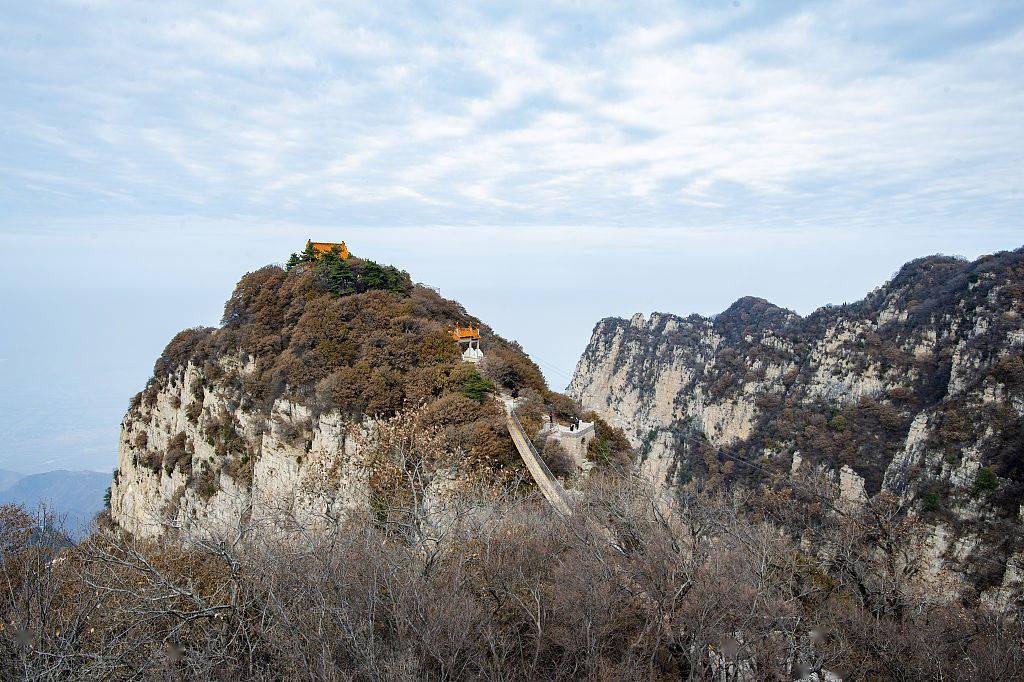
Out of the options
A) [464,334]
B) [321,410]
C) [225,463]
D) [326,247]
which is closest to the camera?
[321,410]

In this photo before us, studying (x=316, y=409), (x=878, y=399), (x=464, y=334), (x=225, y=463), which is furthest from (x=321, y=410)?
(x=878, y=399)

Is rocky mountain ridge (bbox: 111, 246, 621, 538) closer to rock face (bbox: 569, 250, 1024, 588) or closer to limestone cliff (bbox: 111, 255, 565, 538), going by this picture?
limestone cliff (bbox: 111, 255, 565, 538)

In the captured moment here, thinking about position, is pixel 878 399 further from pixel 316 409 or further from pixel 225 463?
pixel 225 463

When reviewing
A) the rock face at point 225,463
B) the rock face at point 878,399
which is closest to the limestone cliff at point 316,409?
the rock face at point 225,463

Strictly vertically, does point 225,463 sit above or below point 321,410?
below

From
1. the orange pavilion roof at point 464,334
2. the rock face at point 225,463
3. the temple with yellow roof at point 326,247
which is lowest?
the rock face at point 225,463

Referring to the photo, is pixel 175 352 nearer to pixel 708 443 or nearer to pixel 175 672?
pixel 175 672

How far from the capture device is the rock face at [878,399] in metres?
28.9

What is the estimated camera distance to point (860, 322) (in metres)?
51.0

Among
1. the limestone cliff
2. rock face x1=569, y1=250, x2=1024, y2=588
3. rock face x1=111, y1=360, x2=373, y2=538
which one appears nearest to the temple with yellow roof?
the limestone cliff

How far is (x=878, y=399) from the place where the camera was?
41.8 meters

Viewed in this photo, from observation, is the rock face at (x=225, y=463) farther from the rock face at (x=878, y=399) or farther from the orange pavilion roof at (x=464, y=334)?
the rock face at (x=878, y=399)

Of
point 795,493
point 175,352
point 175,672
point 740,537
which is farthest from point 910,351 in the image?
point 175,352

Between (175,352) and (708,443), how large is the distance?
4647cm
